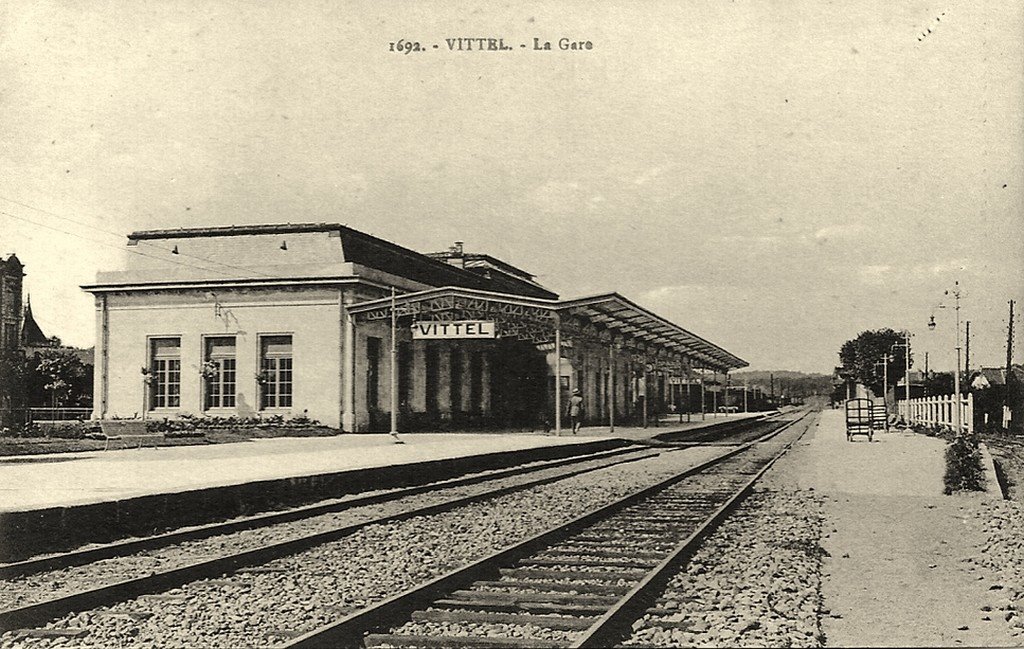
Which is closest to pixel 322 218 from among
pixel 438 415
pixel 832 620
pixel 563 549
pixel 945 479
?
pixel 438 415

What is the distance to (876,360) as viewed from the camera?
70.6m

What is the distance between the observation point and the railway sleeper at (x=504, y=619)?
5590 mm

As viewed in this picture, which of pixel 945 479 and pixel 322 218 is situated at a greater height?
pixel 322 218

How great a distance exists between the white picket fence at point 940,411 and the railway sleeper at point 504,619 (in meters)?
22.1

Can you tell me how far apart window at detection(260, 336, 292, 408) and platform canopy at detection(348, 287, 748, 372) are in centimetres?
270

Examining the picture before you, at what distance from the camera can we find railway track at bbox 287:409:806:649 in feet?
16.9

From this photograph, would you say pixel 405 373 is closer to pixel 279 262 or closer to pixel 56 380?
pixel 279 262

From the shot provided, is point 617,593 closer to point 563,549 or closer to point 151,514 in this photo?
point 563,549

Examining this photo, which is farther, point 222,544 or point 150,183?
point 150,183

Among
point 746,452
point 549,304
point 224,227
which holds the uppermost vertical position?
point 224,227

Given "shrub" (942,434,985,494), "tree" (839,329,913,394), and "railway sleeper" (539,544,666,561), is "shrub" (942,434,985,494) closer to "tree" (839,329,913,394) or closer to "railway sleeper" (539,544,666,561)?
"railway sleeper" (539,544,666,561)

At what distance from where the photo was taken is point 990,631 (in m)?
5.82

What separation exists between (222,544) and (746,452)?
762 inches

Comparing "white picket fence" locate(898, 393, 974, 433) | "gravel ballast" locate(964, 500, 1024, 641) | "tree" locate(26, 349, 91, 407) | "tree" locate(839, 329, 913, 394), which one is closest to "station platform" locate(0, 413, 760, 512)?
"gravel ballast" locate(964, 500, 1024, 641)
